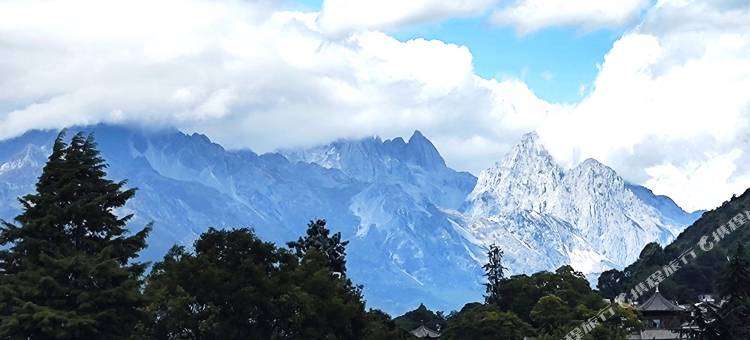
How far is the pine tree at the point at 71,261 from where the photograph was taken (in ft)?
158

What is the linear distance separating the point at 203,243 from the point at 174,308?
23.2 feet

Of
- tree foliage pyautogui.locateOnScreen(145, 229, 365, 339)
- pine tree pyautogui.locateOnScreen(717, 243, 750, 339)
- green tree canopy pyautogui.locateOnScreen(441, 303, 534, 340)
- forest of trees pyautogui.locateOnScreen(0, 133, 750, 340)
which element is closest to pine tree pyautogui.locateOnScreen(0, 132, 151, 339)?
forest of trees pyautogui.locateOnScreen(0, 133, 750, 340)

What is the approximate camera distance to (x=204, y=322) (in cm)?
6359

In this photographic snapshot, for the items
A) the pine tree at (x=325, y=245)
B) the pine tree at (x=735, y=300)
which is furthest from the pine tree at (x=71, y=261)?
the pine tree at (x=325, y=245)

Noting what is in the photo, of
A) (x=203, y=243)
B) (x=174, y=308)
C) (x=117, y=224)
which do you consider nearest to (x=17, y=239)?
(x=117, y=224)

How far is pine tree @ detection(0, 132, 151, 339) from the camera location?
48062 mm

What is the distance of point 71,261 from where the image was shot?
160 feet

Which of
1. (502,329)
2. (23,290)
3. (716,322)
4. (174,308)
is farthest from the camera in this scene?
(502,329)

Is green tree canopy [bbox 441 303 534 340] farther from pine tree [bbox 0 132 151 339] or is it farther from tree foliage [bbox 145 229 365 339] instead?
pine tree [bbox 0 132 151 339]

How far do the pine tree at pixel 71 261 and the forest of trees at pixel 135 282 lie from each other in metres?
0.06

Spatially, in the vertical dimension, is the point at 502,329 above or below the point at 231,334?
above

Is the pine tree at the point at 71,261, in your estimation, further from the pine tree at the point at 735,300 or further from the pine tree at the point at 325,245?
the pine tree at the point at 325,245

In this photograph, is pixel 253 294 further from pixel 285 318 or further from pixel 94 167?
pixel 94 167

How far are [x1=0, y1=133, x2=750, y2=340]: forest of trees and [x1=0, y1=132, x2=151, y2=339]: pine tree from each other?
56mm
